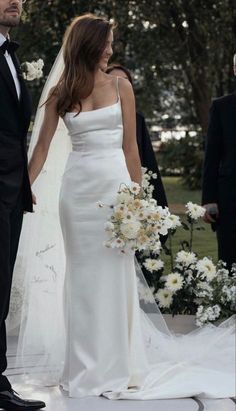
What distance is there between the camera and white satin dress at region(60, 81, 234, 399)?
455 centimetres

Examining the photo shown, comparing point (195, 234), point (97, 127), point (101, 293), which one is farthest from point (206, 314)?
point (195, 234)

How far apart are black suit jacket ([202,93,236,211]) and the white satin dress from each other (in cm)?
137

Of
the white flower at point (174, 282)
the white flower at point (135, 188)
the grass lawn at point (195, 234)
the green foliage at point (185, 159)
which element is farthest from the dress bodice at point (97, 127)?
the green foliage at point (185, 159)

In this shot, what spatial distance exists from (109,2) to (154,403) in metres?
11.6

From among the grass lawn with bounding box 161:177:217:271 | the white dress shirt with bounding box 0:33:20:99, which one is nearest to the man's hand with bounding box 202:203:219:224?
the white dress shirt with bounding box 0:33:20:99

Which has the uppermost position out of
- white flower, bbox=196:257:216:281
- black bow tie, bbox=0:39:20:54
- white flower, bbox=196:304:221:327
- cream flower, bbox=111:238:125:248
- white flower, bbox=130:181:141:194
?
black bow tie, bbox=0:39:20:54

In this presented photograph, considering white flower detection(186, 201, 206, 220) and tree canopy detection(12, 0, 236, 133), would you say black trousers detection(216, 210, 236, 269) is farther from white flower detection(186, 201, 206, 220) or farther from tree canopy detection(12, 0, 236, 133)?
tree canopy detection(12, 0, 236, 133)

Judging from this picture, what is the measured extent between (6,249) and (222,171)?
2.20 meters

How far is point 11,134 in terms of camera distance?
412 cm

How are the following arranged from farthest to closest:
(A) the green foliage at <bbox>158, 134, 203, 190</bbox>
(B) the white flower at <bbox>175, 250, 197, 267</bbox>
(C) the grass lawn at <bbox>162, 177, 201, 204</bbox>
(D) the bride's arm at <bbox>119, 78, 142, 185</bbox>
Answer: (A) the green foliage at <bbox>158, 134, 203, 190</bbox>
(C) the grass lawn at <bbox>162, 177, 201, 204</bbox>
(B) the white flower at <bbox>175, 250, 197, 267</bbox>
(D) the bride's arm at <bbox>119, 78, 142, 185</bbox>

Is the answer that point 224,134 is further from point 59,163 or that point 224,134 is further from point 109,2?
point 109,2

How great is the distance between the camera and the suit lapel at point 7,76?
4094 mm

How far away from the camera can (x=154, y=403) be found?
173 inches

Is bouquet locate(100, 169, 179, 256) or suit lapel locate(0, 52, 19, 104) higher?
suit lapel locate(0, 52, 19, 104)
